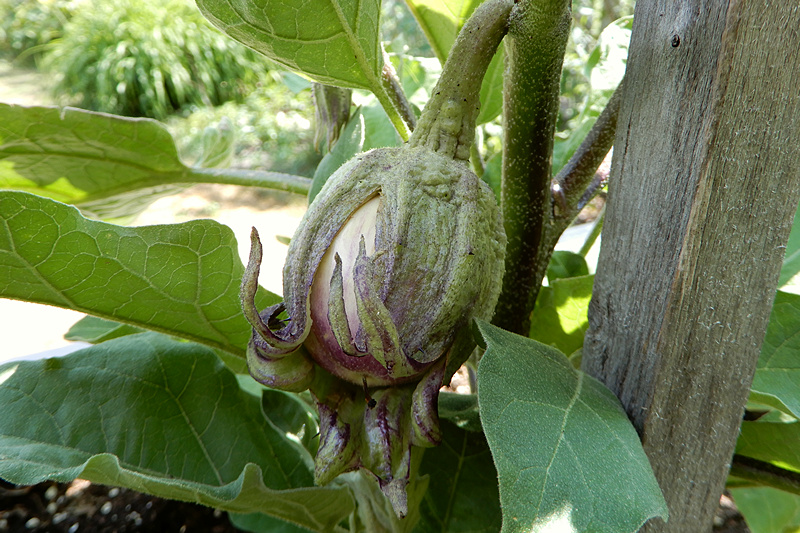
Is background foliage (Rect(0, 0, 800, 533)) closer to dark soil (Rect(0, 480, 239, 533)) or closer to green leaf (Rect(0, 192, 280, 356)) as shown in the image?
green leaf (Rect(0, 192, 280, 356))

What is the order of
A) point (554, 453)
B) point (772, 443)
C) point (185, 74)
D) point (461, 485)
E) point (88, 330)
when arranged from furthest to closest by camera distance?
1. point (185, 74)
2. point (88, 330)
3. point (461, 485)
4. point (772, 443)
5. point (554, 453)

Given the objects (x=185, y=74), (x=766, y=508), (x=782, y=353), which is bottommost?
(x=766, y=508)

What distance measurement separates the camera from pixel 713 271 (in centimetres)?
47

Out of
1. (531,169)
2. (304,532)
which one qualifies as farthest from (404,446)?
(304,532)

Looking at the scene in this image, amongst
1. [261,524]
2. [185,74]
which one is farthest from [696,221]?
[185,74]

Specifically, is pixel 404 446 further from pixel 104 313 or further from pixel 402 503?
pixel 104 313

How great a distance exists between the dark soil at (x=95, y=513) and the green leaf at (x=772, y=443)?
78cm

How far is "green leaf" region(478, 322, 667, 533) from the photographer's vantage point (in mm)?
392

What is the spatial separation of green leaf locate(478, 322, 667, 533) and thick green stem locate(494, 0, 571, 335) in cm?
17

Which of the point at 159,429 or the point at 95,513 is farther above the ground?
the point at 159,429

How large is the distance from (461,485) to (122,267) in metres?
0.46

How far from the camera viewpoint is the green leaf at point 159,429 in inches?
24.3

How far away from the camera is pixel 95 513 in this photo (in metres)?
1.11

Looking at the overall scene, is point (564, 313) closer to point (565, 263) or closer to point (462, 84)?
point (565, 263)
